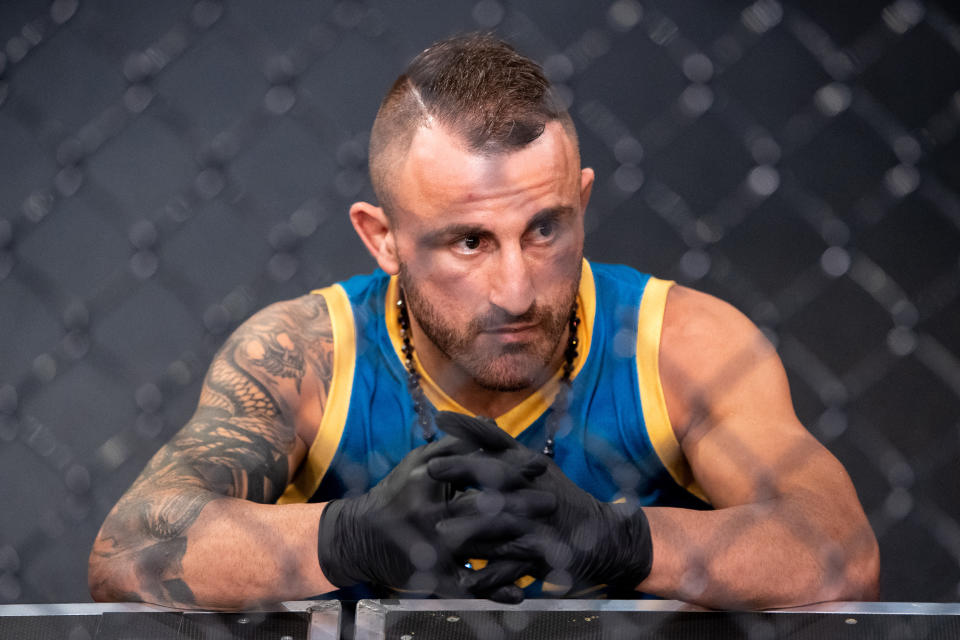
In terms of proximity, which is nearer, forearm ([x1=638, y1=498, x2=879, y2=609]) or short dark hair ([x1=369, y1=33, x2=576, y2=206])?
forearm ([x1=638, y1=498, x2=879, y2=609])

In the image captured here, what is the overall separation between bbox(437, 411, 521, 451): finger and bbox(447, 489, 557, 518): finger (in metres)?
0.05

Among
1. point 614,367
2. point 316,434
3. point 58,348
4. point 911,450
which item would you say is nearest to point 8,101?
point 58,348

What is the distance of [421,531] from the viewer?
1.04m

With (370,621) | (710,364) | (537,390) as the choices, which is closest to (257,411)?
(537,390)

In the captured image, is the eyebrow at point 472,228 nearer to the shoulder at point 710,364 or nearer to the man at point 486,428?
the man at point 486,428

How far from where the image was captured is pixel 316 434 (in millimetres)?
1420

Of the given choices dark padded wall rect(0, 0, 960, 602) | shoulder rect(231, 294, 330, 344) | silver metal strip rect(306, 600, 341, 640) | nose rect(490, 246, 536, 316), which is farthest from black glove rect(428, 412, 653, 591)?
dark padded wall rect(0, 0, 960, 602)

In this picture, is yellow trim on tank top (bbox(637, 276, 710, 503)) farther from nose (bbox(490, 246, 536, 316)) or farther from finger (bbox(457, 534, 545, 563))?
finger (bbox(457, 534, 545, 563))

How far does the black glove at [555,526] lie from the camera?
38.6 inches

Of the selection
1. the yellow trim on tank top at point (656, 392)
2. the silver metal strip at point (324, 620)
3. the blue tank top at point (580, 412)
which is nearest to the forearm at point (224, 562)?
the silver metal strip at point (324, 620)

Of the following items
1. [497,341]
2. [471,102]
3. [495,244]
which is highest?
[471,102]

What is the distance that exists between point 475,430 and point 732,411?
1.55 feet

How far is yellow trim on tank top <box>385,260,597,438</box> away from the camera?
1387mm

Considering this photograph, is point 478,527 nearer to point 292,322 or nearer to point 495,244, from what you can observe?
point 495,244
